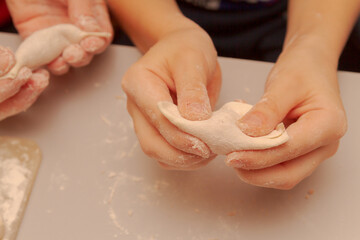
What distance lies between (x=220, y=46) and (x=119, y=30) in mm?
316

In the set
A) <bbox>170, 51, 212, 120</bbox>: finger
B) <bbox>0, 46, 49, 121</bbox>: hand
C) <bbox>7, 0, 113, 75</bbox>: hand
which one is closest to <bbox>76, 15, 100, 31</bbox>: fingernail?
<bbox>7, 0, 113, 75</bbox>: hand

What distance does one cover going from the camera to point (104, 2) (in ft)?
2.97

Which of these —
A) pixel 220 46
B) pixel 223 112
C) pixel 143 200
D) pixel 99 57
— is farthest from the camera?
pixel 220 46

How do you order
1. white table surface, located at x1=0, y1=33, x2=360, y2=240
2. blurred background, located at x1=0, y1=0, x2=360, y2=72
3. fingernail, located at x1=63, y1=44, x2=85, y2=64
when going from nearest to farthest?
white table surface, located at x1=0, y1=33, x2=360, y2=240
fingernail, located at x1=63, y1=44, x2=85, y2=64
blurred background, located at x1=0, y1=0, x2=360, y2=72

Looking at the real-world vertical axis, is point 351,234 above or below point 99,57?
below

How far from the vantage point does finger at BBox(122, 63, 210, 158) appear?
557mm

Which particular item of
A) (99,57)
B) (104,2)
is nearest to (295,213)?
(99,57)

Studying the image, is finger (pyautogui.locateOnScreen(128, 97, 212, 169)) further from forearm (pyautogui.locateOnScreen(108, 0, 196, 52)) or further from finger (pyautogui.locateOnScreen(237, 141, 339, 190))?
forearm (pyautogui.locateOnScreen(108, 0, 196, 52))

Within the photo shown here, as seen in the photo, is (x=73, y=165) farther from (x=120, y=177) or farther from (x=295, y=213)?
(x=295, y=213)

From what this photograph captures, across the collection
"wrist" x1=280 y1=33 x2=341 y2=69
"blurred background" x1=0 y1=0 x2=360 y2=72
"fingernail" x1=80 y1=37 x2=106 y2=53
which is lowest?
"blurred background" x1=0 y1=0 x2=360 y2=72

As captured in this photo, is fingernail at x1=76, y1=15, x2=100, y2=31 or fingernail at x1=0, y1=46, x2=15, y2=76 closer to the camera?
fingernail at x1=0, y1=46, x2=15, y2=76

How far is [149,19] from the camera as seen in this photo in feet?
2.71

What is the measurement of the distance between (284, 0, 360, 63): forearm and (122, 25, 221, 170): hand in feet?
0.74

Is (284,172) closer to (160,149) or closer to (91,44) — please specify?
(160,149)
